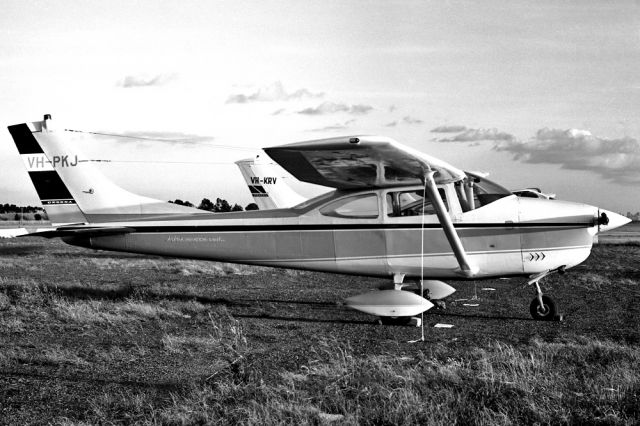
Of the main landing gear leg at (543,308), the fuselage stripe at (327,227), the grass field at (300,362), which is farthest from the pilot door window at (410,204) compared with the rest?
the main landing gear leg at (543,308)

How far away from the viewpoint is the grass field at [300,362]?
15.4ft

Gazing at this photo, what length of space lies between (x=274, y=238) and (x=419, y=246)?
8.02 feet

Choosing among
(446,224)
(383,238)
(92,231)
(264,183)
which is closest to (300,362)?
(446,224)

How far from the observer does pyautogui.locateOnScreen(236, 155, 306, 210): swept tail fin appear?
23.1 m

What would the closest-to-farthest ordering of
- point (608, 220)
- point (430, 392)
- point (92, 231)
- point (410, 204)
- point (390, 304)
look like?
point (430, 392) → point (390, 304) → point (608, 220) → point (410, 204) → point (92, 231)

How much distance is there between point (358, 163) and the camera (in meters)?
8.66

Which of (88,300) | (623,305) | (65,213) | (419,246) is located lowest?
(623,305)

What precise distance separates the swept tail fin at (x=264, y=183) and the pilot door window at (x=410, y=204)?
13573 millimetres

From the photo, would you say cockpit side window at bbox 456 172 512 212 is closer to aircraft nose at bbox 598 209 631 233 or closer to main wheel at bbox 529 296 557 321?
aircraft nose at bbox 598 209 631 233

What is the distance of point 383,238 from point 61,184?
605cm

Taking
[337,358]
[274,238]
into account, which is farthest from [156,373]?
[274,238]

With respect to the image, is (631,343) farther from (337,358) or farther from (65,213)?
(65,213)

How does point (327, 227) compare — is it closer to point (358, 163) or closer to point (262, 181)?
point (358, 163)

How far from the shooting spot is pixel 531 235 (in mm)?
9359
